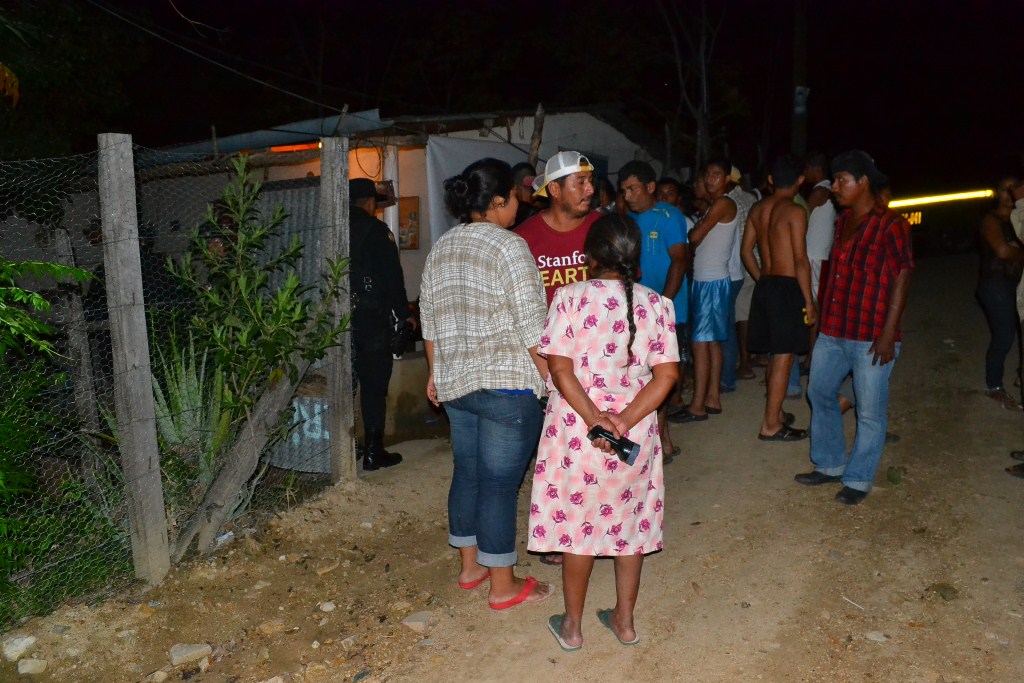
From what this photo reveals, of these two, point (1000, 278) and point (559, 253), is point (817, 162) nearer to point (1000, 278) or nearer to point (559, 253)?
point (1000, 278)

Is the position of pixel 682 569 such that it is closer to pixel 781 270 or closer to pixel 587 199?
pixel 587 199

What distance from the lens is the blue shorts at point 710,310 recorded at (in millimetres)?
6664

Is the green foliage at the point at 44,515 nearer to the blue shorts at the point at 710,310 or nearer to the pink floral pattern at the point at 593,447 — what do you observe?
the pink floral pattern at the point at 593,447

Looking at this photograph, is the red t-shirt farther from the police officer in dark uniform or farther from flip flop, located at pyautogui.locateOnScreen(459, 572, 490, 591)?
the police officer in dark uniform

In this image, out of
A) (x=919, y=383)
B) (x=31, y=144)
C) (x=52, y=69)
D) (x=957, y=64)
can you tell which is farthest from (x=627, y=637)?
(x=957, y=64)

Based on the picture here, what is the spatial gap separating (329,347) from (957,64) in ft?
70.8

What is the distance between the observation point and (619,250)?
11.1 feet

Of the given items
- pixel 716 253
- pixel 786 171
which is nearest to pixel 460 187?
pixel 786 171

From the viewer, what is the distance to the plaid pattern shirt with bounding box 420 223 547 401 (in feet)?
12.3

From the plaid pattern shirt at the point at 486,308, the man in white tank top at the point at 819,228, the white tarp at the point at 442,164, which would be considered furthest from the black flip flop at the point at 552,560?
the white tarp at the point at 442,164

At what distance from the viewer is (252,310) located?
189 inches

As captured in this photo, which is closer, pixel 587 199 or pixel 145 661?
pixel 145 661

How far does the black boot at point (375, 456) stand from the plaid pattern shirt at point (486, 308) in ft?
7.07

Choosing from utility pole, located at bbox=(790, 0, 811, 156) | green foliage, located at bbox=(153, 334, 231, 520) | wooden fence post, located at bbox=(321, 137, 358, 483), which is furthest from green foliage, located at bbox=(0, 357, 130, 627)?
utility pole, located at bbox=(790, 0, 811, 156)
